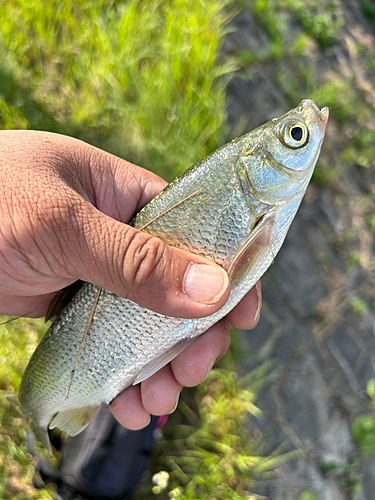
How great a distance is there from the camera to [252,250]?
5.36ft

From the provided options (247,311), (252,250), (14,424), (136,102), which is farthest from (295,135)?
(14,424)

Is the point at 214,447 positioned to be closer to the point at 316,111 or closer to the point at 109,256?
the point at 109,256

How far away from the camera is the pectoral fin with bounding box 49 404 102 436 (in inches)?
79.8

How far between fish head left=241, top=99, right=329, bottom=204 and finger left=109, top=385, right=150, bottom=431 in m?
1.56

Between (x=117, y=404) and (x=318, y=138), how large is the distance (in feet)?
6.40

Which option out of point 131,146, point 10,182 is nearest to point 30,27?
point 131,146

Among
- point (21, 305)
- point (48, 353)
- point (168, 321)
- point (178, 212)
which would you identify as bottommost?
point (21, 305)

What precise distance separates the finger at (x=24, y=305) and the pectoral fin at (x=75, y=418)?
2.18ft

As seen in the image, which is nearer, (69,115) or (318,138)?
(318,138)

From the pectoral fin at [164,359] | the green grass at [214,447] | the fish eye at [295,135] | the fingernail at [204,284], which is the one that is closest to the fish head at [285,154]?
the fish eye at [295,135]

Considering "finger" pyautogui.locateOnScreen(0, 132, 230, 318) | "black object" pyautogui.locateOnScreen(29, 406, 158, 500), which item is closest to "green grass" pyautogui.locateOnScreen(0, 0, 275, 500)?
"black object" pyautogui.locateOnScreen(29, 406, 158, 500)

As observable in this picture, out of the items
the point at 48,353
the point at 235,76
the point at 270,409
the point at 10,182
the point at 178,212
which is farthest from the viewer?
the point at 235,76

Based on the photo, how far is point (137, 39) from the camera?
303cm

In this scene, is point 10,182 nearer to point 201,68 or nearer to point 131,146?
point 131,146
